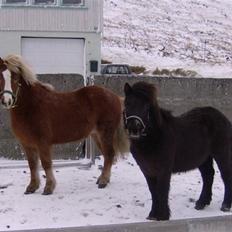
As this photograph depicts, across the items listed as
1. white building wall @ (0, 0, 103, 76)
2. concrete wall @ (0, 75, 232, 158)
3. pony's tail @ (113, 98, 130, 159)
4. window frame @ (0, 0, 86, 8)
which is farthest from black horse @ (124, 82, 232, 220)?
window frame @ (0, 0, 86, 8)

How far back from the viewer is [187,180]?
27.9ft

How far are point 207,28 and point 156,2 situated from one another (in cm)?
880

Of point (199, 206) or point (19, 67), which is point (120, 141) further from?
point (19, 67)

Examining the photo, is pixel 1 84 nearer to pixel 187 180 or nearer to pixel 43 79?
pixel 43 79

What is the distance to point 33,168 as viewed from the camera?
25.0ft

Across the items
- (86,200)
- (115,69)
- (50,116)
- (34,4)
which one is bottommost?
(86,200)

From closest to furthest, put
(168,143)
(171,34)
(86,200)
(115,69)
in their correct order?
(168,143) < (86,200) < (115,69) < (171,34)

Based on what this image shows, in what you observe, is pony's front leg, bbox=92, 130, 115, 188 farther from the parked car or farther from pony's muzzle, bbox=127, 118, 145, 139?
the parked car

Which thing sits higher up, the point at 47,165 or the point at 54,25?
the point at 54,25

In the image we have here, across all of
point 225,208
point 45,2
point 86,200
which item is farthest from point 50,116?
point 45,2

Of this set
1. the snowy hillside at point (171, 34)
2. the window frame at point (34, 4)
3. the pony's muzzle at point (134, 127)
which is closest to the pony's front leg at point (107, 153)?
the pony's muzzle at point (134, 127)

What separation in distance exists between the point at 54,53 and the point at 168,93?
16.6 metres

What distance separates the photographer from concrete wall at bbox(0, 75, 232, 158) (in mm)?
9531

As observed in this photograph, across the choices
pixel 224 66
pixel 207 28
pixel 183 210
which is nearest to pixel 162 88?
pixel 183 210
